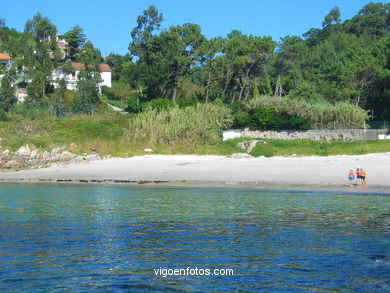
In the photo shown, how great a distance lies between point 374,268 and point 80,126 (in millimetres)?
38425

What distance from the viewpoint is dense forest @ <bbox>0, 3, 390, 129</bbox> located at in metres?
56.7

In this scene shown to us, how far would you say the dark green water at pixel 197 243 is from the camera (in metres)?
11.7

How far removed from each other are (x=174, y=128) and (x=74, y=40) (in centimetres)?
4799

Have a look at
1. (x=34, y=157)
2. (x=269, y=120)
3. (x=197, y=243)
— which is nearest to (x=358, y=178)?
(x=197, y=243)

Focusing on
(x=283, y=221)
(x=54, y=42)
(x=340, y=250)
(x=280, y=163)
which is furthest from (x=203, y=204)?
(x=54, y=42)

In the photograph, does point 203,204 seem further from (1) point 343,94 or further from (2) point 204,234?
(1) point 343,94

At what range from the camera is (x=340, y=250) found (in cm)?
1444

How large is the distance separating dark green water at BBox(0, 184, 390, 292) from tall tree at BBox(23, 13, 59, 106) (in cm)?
4317

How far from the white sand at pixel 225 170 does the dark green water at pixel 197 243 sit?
6252 millimetres

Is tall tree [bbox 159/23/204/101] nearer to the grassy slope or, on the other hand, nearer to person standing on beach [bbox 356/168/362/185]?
the grassy slope

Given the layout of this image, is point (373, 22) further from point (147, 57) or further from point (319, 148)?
point (319, 148)

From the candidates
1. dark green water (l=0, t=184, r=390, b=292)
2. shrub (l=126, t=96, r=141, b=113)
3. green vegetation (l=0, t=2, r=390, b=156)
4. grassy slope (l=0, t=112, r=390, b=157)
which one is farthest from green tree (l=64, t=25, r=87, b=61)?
dark green water (l=0, t=184, r=390, b=292)

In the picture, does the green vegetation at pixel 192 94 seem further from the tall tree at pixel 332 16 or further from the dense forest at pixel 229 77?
the tall tree at pixel 332 16

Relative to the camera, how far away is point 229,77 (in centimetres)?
6638
